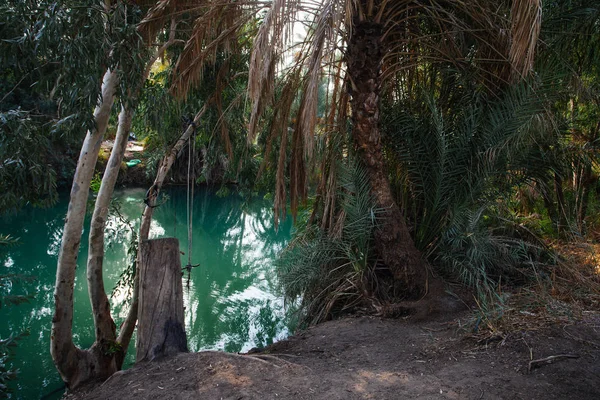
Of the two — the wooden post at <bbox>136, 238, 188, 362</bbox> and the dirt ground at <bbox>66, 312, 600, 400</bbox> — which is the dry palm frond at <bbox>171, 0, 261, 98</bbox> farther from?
the dirt ground at <bbox>66, 312, 600, 400</bbox>

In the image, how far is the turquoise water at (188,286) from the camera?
6.74 m

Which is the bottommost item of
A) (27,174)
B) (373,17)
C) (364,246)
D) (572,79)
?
(364,246)

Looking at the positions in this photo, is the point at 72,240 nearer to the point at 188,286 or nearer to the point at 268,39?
the point at 188,286

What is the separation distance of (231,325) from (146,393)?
461 cm

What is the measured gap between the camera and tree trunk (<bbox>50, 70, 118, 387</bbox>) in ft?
15.2

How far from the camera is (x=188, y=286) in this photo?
5230mm

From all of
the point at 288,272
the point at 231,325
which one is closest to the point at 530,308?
the point at 288,272

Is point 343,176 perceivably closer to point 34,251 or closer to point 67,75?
point 67,75

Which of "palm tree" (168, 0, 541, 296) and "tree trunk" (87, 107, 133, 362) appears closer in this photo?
"palm tree" (168, 0, 541, 296)

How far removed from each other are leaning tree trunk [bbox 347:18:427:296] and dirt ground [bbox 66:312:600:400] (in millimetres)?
965

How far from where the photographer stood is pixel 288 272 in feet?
18.7

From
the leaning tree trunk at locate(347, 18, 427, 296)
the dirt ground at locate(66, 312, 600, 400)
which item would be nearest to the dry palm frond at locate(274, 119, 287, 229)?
the leaning tree trunk at locate(347, 18, 427, 296)

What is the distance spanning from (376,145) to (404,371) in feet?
7.97

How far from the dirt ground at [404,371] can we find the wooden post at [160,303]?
0.56 ft
